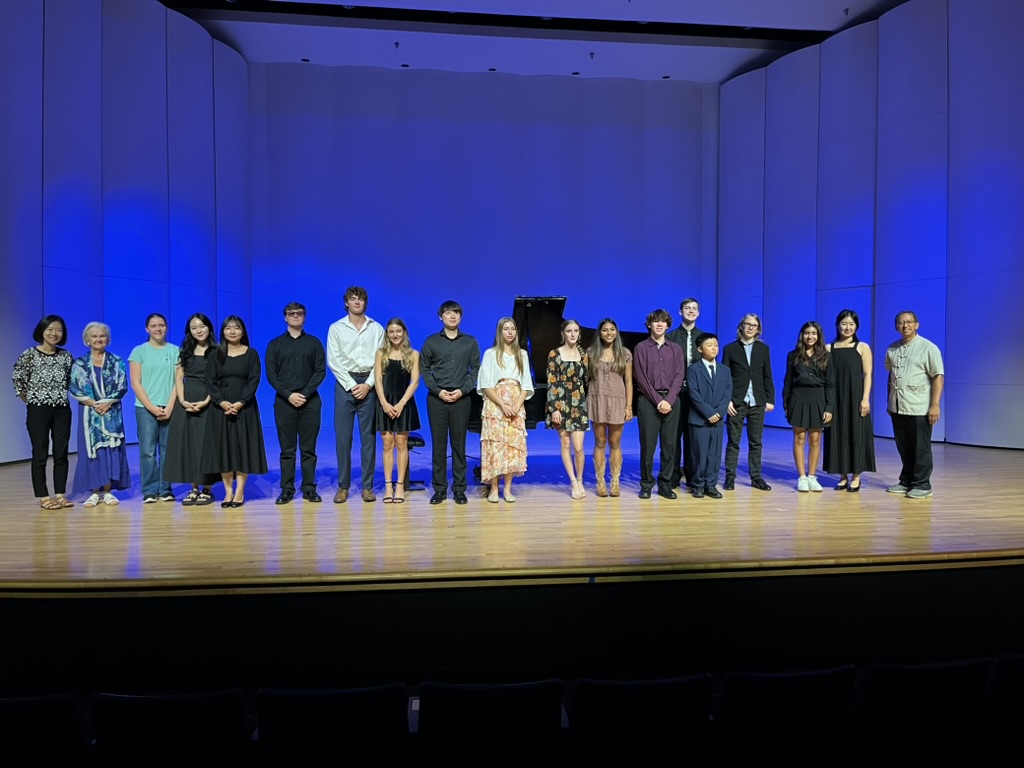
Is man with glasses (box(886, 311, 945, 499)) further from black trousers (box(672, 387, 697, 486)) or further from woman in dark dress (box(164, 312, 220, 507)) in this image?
woman in dark dress (box(164, 312, 220, 507))

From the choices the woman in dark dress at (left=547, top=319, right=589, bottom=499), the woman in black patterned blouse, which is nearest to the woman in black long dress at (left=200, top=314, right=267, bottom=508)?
the woman in black patterned blouse

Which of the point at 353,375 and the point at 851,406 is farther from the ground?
the point at 353,375

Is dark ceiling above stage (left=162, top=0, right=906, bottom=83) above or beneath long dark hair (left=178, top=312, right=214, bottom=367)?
above

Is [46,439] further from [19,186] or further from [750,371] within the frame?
[750,371]

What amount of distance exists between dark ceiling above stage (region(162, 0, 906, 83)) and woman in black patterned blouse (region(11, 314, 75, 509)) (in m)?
6.15

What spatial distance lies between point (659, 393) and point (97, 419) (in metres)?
4.12

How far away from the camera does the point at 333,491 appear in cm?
568

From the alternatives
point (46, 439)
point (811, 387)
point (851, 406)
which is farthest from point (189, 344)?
point (851, 406)

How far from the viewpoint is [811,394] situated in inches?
218

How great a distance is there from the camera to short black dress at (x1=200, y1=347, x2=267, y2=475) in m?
4.99

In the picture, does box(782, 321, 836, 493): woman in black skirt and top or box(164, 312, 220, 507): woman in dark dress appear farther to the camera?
box(782, 321, 836, 493): woman in black skirt and top

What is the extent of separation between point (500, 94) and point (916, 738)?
416 inches

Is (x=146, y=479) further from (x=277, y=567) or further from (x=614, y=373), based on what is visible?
(x=614, y=373)

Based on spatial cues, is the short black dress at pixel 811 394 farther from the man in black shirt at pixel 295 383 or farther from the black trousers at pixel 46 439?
the black trousers at pixel 46 439
